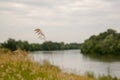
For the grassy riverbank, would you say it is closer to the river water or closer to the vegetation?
the river water

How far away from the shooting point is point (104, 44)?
4291 inches

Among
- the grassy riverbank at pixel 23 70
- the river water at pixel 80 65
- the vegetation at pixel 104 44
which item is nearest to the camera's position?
the grassy riverbank at pixel 23 70

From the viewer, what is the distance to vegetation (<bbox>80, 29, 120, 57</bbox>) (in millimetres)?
102625

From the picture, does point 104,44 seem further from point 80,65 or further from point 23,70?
point 23,70

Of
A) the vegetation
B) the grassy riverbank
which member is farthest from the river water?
the vegetation

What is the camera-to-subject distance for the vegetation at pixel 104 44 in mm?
102625

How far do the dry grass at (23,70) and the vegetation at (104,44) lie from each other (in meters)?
90.9

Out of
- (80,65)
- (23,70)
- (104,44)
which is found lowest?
(80,65)

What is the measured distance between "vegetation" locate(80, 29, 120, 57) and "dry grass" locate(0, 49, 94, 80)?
90927 millimetres

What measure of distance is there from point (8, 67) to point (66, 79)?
60.7 inches

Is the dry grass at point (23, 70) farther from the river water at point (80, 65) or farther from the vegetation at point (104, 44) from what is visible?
the vegetation at point (104, 44)

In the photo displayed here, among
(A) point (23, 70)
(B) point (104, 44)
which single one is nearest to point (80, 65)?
(A) point (23, 70)

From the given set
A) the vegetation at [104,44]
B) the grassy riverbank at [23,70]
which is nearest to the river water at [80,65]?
the grassy riverbank at [23,70]

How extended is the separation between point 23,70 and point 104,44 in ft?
339
